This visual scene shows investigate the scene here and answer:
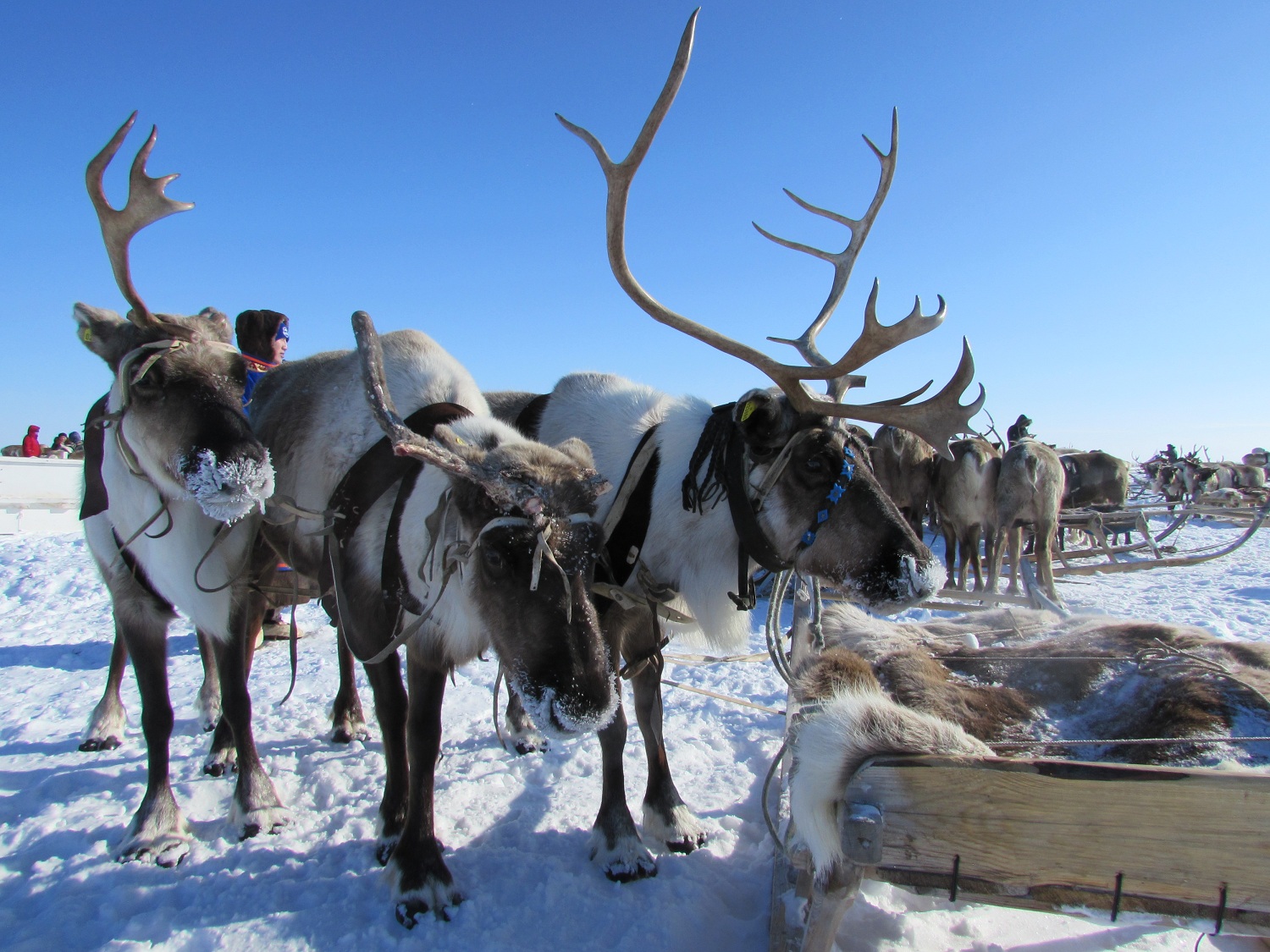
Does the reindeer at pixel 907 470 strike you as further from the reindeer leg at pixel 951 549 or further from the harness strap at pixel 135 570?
the harness strap at pixel 135 570

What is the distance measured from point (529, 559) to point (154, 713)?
2.21 metres

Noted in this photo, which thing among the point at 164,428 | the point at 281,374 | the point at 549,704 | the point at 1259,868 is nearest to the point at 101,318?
the point at 164,428

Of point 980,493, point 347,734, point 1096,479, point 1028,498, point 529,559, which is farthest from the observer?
point 1096,479

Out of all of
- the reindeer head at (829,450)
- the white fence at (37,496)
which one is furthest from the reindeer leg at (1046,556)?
the white fence at (37,496)

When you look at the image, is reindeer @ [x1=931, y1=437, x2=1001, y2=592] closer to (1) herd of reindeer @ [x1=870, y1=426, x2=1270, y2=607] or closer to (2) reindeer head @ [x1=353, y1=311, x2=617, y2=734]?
(1) herd of reindeer @ [x1=870, y1=426, x2=1270, y2=607]

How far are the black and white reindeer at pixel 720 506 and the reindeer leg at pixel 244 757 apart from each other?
155 cm

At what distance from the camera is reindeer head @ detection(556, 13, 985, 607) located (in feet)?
8.92

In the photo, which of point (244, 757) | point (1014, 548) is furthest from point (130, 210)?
point (1014, 548)

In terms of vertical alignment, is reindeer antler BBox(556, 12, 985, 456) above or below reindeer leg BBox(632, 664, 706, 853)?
above

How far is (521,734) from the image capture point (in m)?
4.18

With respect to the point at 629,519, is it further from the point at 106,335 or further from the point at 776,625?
the point at 106,335

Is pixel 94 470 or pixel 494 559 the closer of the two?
pixel 494 559

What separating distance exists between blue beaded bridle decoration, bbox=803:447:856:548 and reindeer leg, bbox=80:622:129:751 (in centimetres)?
391

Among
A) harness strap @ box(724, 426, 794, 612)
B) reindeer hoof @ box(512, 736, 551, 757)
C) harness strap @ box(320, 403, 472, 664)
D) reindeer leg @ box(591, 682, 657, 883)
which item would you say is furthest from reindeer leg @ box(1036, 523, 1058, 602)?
harness strap @ box(320, 403, 472, 664)
